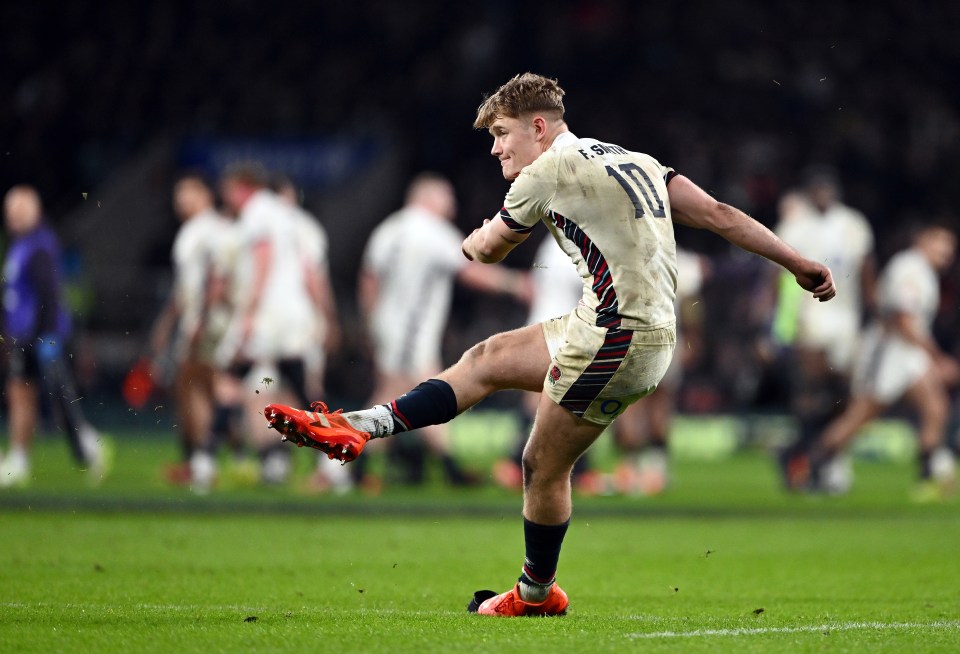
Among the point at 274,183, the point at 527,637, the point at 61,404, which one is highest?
the point at 274,183

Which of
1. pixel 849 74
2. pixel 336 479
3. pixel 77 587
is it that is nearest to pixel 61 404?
pixel 336 479

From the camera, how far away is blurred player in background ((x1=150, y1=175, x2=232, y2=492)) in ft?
44.1

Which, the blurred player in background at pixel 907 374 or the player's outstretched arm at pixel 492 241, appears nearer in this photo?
the player's outstretched arm at pixel 492 241

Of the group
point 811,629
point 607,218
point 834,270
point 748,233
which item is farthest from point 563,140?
point 834,270

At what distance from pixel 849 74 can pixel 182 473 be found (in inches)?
640

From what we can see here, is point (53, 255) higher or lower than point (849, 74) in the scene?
lower

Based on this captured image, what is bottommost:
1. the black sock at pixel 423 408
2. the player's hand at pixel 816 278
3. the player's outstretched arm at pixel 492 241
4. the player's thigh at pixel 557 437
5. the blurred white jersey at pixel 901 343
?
the blurred white jersey at pixel 901 343

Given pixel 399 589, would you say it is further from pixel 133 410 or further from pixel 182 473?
pixel 133 410

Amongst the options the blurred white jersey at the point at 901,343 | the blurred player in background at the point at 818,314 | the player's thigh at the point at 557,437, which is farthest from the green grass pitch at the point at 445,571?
the blurred white jersey at the point at 901,343

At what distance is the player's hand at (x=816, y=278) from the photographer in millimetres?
5844

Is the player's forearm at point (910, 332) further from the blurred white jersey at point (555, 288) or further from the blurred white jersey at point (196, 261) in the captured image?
the blurred white jersey at point (196, 261)

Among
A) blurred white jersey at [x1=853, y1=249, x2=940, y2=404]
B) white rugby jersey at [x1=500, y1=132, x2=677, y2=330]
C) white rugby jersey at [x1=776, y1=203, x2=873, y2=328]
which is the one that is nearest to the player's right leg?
white rugby jersey at [x1=500, y1=132, x2=677, y2=330]

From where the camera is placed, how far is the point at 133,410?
2047 centimetres

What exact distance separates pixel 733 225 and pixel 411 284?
27.1 ft
